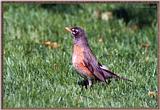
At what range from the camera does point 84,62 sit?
312 inches

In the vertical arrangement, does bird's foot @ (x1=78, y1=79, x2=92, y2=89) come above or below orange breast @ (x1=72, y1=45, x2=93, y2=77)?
below

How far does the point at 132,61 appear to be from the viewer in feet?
30.9

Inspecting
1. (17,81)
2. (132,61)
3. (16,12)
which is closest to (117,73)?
(132,61)

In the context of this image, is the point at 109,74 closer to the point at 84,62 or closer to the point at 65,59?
the point at 84,62

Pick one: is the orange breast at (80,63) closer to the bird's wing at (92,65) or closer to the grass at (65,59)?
the bird's wing at (92,65)

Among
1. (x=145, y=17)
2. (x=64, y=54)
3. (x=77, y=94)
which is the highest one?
(x=145, y=17)

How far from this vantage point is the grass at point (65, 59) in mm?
7789

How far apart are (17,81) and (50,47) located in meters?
1.81

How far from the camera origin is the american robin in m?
7.93

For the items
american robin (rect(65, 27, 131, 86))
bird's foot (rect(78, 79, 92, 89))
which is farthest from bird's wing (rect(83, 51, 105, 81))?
bird's foot (rect(78, 79, 92, 89))

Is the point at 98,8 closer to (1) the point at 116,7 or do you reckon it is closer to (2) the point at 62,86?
(1) the point at 116,7

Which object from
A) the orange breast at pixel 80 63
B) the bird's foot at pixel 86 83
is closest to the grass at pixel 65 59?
the bird's foot at pixel 86 83

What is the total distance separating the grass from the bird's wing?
0.14m

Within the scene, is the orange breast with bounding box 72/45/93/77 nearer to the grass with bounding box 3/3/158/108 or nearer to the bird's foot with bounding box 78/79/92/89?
the bird's foot with bounding box 78/79/92/89
